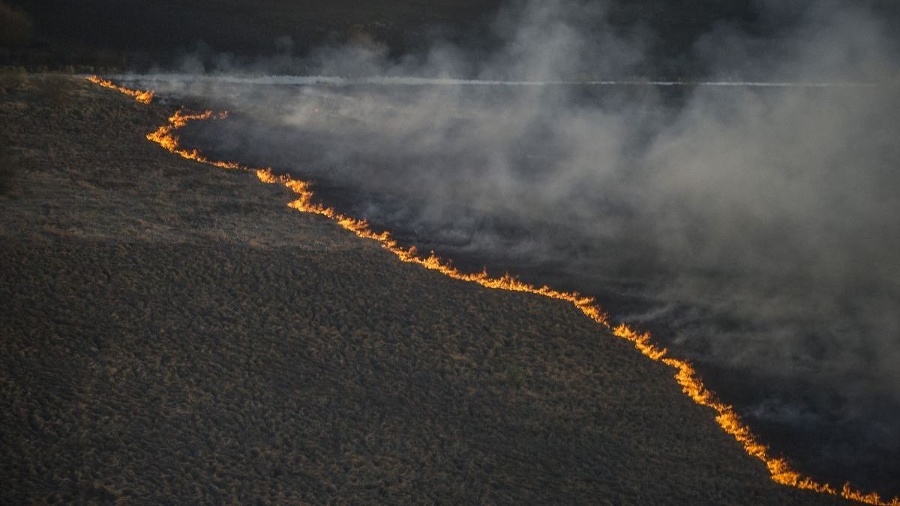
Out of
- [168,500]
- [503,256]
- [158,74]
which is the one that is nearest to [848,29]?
[503,256]

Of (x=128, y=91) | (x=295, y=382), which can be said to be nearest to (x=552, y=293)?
(x=295, y=382)

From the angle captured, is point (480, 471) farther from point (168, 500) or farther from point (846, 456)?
point (846, 456)

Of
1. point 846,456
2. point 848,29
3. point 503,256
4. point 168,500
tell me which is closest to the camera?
point 168,500

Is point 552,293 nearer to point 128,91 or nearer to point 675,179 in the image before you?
point 675,179

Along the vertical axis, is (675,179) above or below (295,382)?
above

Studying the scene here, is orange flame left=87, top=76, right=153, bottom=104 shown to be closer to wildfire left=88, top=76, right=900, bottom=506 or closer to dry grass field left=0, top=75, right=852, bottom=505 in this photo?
wildfire left=88, top=76, right=900, bottom=506

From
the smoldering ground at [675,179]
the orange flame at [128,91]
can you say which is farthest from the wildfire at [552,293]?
the smoldering ground at [675,179]
